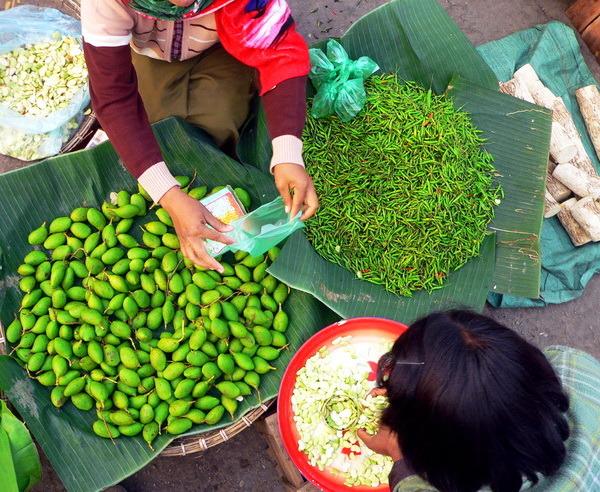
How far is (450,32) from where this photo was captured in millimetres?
2775

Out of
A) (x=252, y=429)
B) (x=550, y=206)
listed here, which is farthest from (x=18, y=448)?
(x=550, y=206)

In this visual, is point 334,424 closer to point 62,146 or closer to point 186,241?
point 186,241

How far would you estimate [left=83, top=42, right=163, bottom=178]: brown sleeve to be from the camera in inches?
78.3

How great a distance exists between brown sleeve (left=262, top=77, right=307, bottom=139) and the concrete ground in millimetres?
1251

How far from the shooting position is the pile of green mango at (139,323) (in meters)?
2.29

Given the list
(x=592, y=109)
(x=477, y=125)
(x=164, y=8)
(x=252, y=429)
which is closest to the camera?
(x=164, y=8)

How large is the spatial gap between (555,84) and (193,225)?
2.46 m

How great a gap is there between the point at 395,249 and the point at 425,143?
20.2 inches

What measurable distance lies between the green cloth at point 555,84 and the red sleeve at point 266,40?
158 cm

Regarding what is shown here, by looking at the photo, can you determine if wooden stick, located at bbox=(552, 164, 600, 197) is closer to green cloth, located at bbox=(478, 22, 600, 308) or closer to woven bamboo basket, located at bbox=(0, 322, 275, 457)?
green cloth, located at bbox=(478, 22, 600, 308)

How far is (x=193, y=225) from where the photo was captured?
2.04 metres

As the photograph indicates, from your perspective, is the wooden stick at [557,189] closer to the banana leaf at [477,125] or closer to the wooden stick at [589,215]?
the wooden stick at [589,215]

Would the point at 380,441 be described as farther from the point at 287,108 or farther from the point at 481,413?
the point at 287,108

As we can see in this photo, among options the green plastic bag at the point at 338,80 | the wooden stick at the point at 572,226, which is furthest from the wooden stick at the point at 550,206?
the green plastic bag at the point at 338,80
